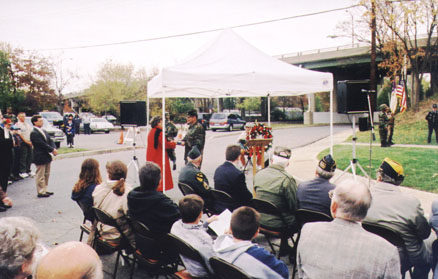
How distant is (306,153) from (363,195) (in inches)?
506

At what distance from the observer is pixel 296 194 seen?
421 centimetres

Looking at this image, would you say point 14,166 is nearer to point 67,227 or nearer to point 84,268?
point 67,227

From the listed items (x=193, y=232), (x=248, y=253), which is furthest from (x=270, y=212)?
(x=248, y=253)

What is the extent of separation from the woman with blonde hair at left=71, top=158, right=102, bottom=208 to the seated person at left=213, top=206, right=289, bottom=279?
241 cm

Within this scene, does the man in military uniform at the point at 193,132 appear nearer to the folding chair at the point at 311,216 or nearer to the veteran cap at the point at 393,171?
the folding chair at the point at 311,216

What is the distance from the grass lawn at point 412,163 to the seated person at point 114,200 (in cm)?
713

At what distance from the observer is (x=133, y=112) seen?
846 cm

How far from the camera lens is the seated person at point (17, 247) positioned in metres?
1.72

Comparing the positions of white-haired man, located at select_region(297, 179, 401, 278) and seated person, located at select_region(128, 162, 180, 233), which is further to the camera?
seated person, located at select_region(128, 162, 180, 233)

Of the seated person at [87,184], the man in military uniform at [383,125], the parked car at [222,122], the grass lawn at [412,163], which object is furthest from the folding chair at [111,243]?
the parked car at [222,122]

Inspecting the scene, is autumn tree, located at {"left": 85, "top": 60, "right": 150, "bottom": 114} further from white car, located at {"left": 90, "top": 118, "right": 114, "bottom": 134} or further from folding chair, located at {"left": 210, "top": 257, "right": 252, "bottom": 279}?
folding chair, located at {"left": 210, "top": 257, "right": 252, "bottom": 279}

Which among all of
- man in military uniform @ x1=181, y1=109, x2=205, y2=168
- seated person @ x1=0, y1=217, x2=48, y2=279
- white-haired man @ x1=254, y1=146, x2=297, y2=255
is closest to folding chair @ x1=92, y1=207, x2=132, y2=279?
white-haired man @ x1=254, y1=146, x2=297, y2=255

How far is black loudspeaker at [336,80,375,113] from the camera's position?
24.5 feet

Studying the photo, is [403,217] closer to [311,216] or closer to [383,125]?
[311,216]
